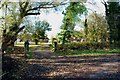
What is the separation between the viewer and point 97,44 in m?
18.2

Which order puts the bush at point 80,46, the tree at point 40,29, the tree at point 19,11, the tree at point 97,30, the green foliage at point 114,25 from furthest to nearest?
the tree at point 97,30 < the green foliage at point 114,25 < the bush at point 80,46 < the tree at point 40,29 < the tree at point 19,11

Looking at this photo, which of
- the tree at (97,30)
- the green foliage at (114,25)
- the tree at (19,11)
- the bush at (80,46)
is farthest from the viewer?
the tree at (97,30)

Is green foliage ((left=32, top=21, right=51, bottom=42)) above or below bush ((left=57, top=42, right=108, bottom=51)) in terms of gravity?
above

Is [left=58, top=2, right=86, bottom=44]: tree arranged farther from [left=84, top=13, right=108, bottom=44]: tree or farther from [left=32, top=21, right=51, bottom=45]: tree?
[left=84, top=13, right=108, bottom=44]: tree

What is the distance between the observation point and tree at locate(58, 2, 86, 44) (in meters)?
12.1

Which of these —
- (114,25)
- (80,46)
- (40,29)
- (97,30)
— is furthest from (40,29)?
(114,25)

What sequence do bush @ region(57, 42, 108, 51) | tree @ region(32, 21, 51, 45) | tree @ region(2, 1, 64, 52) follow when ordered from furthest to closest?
bush @ region(57, 42, 108, 51) → tree @ region(32, 21, 51, 45) → tree @ region(2, 1, 64, 52)

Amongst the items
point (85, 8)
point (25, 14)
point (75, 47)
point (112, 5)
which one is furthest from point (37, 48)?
point (112, 5)

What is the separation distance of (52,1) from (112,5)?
30.7 ft

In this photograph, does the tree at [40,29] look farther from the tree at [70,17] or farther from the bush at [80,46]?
the bush at [80,46]

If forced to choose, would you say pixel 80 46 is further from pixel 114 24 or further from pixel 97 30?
pixel 114 24

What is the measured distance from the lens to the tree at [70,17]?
12.1 m

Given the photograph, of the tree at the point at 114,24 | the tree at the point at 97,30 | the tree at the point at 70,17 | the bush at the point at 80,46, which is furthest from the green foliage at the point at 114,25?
the tree at the point at 70,17

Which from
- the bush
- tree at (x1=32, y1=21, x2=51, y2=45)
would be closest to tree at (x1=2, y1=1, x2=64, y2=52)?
tree at (x1=32, y1=21, x2=51, y2=45)
